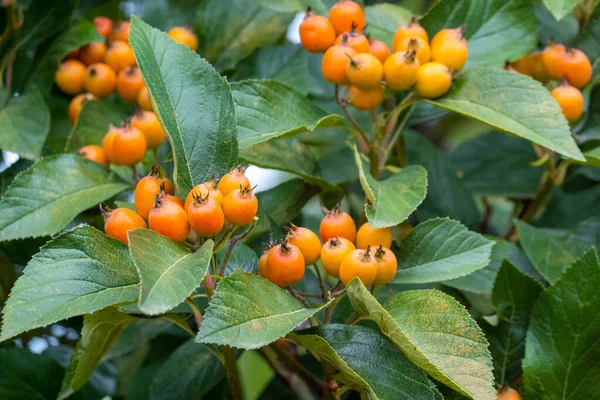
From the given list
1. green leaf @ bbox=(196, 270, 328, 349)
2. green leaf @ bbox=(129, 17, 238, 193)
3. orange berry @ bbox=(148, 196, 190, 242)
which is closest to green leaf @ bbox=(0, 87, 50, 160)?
green leaf @ bbox=(129, 17, 238, 193)

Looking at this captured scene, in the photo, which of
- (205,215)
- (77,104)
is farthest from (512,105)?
(77,104)

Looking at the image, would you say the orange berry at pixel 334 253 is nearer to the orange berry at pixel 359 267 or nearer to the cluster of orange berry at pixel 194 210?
the orange berry at pixel 359 267

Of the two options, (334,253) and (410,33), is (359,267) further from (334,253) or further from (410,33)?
(410,33)

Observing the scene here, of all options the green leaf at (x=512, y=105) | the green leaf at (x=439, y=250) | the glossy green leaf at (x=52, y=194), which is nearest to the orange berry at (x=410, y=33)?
the green leaf at (x=512, y=105)

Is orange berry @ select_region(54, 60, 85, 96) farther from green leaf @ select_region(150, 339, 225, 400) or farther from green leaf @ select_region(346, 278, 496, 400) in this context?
green leaf @ select_region(346, 278, 496, 400)

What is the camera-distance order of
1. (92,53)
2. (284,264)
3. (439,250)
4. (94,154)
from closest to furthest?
(284,264) → (439,250) → (94,154) → (92,53)

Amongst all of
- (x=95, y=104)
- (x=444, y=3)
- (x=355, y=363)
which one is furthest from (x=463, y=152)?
(x=355, y=363)
